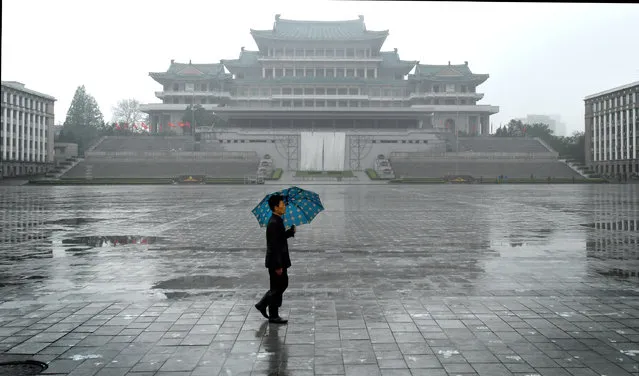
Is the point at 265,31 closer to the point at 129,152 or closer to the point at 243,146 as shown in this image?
the point at 243,146

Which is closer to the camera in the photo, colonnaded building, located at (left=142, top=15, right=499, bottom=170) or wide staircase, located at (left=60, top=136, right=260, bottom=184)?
wide staircase, located at (left=60, top=136, right=260, bottom=184)

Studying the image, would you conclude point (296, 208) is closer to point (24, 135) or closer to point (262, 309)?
point (262, 309)

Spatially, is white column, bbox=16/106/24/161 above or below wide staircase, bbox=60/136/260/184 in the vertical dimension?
above

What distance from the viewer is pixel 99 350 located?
4.53 metres

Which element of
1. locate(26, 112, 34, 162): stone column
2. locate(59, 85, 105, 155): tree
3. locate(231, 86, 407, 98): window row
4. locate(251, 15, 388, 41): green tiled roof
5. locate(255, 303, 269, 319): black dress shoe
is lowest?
locate(255, 303, 269, 319): black dress shoe

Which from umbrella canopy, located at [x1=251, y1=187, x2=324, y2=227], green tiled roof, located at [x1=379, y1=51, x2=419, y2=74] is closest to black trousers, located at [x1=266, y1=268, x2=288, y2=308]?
umbrella canopy, located at [x1=251, y1=187, x2=324, y2=227]

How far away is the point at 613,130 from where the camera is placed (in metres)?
65.1

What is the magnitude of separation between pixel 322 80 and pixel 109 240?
2282 inches

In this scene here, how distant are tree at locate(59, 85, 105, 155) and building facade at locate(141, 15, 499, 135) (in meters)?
8.79

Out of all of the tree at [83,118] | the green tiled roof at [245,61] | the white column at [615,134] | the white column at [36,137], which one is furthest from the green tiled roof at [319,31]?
the white column at [615,134]

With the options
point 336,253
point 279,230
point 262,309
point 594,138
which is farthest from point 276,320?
point 594,138

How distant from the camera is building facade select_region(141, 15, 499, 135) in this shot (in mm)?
68500

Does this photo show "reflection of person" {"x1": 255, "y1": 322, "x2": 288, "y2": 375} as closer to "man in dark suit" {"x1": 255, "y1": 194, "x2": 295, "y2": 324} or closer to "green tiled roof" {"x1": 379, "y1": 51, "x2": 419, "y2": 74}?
"man in dark suit" {"x1": 255, "y1": 194, "x2": 295, "y2": 324}

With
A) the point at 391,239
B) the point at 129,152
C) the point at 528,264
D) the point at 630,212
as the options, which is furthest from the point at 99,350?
the point at 129,152
